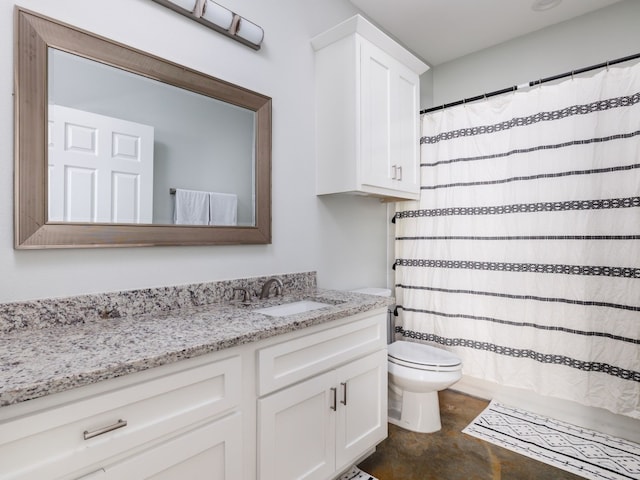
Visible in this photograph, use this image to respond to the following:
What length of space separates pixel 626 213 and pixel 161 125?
231 centimetres

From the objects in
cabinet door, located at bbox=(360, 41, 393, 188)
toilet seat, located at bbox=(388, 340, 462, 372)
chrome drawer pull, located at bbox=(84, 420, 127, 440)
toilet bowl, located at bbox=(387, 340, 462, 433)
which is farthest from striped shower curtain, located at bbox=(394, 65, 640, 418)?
chrome drawer pull, located at bbox=(84, 420, 127, 440)

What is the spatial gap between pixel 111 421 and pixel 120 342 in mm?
222

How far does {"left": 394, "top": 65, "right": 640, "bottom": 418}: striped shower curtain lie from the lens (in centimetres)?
185

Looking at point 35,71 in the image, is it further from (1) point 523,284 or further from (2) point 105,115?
(1) point 523,284

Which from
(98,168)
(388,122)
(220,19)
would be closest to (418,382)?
(388,122)

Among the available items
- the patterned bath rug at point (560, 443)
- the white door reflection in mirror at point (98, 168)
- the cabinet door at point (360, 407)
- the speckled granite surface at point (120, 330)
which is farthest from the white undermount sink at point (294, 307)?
the patterned bath rug at point (560, 443)

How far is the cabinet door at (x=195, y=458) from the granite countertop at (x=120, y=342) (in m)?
0.23

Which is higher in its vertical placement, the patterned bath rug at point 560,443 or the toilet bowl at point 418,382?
the toilet bowl at point 418,382

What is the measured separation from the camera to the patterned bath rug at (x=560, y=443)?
5.62ft

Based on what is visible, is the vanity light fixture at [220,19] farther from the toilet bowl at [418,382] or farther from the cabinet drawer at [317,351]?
the toilet bowl at [418,382]

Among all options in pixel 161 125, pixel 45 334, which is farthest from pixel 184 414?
pixel 161 125

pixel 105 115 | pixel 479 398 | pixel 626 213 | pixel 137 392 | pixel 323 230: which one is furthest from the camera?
pixel 479 398

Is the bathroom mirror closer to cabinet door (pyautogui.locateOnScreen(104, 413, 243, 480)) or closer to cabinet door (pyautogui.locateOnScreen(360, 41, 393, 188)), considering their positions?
cabinet door (pyautogui.locateOnScreen(360, 41, 393, 188))

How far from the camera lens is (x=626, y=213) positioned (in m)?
1.83
